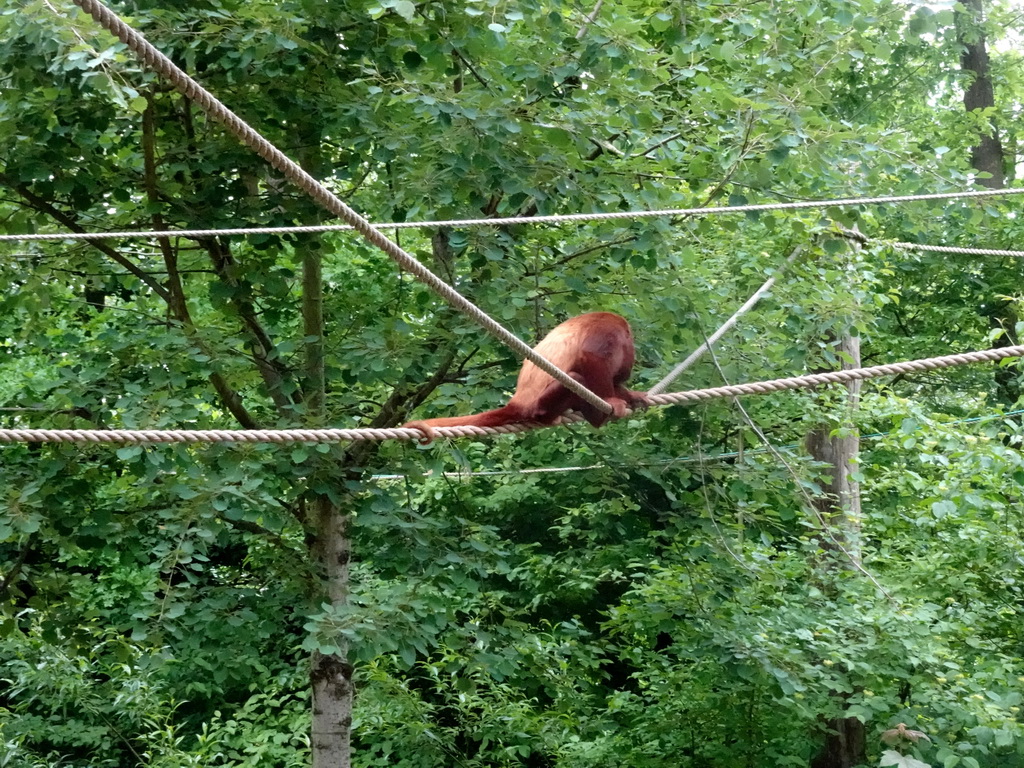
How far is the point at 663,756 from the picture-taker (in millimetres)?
6406

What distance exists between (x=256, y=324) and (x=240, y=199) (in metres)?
0.70

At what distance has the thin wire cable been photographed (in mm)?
4250

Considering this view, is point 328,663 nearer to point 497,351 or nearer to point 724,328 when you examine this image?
point 497,351

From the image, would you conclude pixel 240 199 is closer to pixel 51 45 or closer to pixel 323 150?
pixel 323 150

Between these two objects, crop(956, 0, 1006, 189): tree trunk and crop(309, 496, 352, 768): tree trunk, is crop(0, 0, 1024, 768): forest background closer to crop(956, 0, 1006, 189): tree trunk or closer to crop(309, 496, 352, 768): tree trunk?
crop(309, 496, 352, 768): tree trunk

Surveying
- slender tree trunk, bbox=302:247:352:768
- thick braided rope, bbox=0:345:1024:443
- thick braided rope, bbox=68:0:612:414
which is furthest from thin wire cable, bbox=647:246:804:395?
slender tree trunk, bbox=302:247:352:768

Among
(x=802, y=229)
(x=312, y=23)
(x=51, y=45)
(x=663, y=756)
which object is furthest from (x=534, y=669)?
(x=51, y=45)

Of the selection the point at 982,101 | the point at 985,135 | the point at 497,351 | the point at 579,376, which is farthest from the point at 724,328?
the point at 982,101

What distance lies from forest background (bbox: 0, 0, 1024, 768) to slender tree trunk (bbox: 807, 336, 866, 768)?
0.29m

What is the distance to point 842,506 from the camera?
6.57 meters

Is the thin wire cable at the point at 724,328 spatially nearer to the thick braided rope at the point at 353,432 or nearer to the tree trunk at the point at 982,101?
the thick braided rope at the point at 353,432

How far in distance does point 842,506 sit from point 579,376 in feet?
10.6

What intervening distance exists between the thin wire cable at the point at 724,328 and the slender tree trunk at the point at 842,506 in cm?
113

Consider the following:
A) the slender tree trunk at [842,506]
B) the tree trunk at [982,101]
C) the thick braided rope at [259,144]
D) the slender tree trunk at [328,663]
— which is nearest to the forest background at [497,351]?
the slender tree trunk at [328,663]
